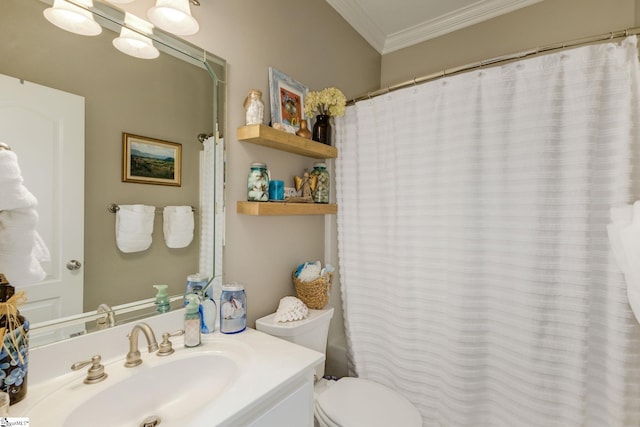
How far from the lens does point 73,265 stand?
2.77 feet

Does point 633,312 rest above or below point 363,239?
below

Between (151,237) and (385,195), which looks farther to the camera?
(385,195)

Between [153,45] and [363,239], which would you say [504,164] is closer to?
[363,239]

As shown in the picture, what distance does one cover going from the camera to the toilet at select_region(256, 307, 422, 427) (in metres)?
1.18

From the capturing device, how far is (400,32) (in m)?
2.17

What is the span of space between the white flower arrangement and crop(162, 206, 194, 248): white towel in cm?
82

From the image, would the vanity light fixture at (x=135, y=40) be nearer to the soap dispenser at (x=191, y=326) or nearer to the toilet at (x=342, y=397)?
the soap dispenser at (x=191, y=326)

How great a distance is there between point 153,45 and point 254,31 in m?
0.49

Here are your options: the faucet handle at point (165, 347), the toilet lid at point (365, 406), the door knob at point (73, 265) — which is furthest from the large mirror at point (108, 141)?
the toilet lid at point (365, 406)

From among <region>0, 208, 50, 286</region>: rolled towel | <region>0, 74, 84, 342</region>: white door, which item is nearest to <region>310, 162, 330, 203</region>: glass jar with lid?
<region>0, 74, 84, 342</region>: white door

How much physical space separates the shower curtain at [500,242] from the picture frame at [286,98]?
0.35m

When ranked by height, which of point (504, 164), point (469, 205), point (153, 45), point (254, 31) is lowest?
point (469, 205)

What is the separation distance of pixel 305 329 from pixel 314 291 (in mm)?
195

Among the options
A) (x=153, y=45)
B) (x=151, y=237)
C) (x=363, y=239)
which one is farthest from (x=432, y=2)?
(x=151, y=237)
